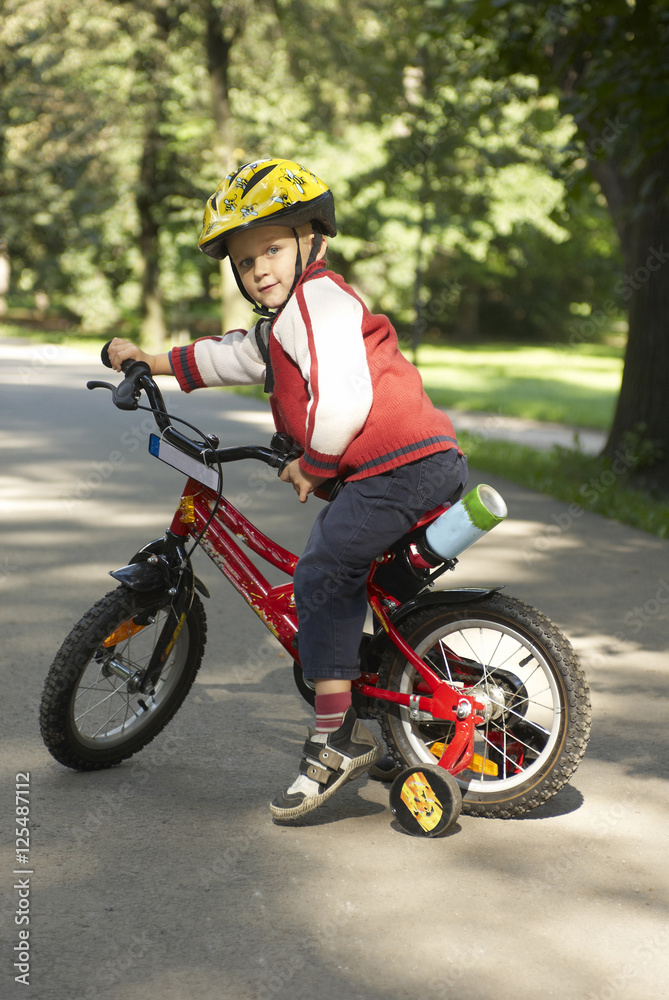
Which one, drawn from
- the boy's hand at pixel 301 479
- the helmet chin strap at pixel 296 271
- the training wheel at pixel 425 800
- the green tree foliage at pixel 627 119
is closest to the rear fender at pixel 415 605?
the training wheel at pixel 425 800

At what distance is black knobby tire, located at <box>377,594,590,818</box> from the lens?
320 cm

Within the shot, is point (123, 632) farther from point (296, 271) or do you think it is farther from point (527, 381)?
point (527, 381)

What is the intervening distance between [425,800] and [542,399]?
658 inches

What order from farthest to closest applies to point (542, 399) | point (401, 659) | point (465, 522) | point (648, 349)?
point (542, 399), point (648, 349), point (401, 659), point (465, 522)

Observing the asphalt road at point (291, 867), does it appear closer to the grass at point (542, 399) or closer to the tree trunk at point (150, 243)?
the grass at point (542, 399)

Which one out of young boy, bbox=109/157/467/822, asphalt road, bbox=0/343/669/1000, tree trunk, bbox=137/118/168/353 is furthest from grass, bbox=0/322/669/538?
young boy, bbox=109/157/467/822

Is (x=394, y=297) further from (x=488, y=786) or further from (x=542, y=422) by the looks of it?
(x=488, y=786)

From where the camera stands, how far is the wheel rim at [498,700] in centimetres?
326

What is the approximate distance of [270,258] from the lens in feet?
10.4

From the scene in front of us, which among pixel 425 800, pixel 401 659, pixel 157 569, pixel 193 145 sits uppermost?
pixel 193 145

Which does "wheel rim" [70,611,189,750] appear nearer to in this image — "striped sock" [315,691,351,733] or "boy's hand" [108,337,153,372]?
"striped sock" [315,691,351,733]

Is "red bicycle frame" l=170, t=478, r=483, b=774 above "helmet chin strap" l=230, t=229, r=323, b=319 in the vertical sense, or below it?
below

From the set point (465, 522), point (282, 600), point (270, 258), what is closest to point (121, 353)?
point (270, 258)

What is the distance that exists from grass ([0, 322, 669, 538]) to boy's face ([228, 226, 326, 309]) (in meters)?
5.03
